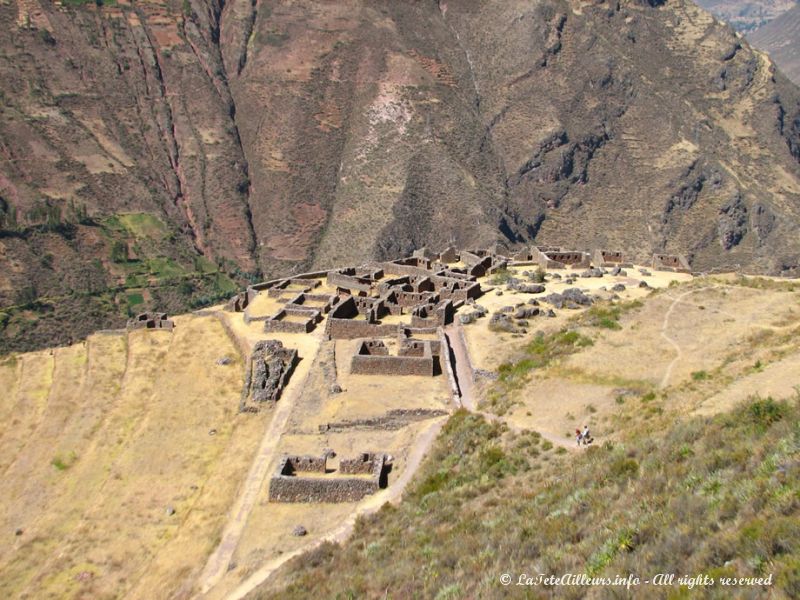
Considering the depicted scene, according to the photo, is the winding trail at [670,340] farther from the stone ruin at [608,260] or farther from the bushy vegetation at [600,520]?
the stone ruin at [608,260]

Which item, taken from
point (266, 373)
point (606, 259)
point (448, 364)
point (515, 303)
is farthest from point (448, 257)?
point (448, 364)

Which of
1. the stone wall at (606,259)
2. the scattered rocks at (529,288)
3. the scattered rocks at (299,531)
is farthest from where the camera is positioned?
the stone wall at (606,259)

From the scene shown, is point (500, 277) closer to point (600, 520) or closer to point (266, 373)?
point (266, 373)

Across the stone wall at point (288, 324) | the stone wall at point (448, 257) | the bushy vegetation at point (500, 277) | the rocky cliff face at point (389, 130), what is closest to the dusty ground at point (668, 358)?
the bushy vegetation at point (500, 277)

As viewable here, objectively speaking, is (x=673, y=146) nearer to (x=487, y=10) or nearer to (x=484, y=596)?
(x=487, y=10)

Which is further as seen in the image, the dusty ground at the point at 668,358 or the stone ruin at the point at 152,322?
the stone ruin at the point at 152,322

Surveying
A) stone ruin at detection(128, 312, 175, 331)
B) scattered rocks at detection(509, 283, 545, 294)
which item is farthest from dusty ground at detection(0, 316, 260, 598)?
scattered rocks at detection(509, 283, 545, 294)

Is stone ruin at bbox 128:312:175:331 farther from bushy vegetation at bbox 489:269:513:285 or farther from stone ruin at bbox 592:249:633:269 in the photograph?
stone ruin at bbox 592:249:633:269

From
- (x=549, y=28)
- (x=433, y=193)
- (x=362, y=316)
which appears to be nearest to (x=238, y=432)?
(x=362, y=316)
